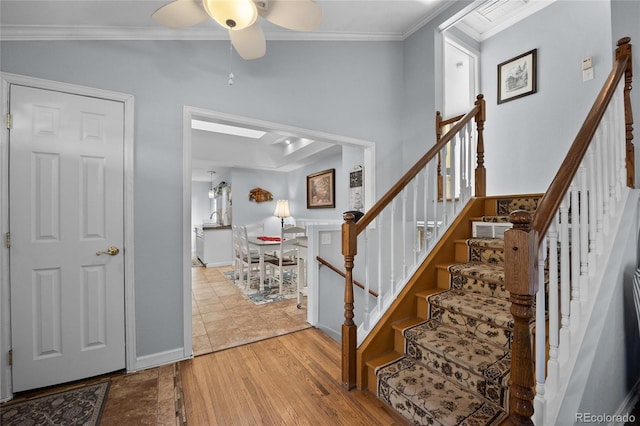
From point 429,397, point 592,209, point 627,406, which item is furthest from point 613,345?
point 429,397

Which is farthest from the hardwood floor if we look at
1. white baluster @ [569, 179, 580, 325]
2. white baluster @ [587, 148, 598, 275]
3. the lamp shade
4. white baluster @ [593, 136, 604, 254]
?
the lamp shade

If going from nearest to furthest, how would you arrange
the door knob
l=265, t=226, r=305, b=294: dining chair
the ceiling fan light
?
1. the ceiling fan light
2. the door knob
3. l=265, t=226, r=305, b=294: dining chair

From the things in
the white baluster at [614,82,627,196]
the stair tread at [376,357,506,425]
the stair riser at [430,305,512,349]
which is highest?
the white baluster at [614,82,627,196]

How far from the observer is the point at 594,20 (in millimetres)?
2822

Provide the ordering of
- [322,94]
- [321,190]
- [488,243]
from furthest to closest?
[321,190] < [322,94] < [488,243]

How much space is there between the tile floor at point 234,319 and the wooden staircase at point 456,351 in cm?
140

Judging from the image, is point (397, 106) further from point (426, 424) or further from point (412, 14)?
point (426, 424)

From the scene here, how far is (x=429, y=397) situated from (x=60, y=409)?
2.23 meters

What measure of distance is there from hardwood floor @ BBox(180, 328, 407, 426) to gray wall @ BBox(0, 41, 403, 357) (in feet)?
1.66

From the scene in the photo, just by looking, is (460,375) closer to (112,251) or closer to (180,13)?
(112,251)

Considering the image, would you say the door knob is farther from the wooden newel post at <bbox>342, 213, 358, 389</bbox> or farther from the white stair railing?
the white stair railing

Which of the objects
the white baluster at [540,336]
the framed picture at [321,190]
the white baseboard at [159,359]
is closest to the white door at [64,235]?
the white baseboard at [159,359]

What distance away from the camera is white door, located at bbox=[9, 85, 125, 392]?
5.94 ft

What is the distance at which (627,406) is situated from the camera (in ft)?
5.29
